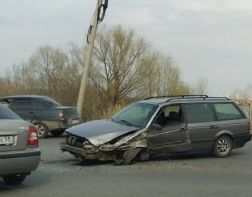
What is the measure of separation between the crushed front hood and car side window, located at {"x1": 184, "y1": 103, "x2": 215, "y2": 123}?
163 centimetres

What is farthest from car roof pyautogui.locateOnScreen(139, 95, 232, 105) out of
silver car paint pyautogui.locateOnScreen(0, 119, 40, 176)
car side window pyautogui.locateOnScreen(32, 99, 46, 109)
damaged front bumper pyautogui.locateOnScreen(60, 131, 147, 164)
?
car side window pyautogui.locateOnScreen(32, 99, 46, 109)

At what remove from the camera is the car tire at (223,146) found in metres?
14.2

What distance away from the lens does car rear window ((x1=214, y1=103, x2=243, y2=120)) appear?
1451cm

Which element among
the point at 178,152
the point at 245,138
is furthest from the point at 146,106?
the point at 245,138

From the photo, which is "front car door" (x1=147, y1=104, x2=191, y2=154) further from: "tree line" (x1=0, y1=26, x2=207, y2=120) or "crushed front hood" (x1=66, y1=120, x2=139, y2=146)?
"tree line" (x1=0, y1=26, x2=207, y2=120)

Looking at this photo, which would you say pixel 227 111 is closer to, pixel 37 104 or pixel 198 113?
pixel 198 113

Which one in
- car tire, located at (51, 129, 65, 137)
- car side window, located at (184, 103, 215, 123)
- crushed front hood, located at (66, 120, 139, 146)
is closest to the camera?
crushed front hood, located at (66, 120, 139, 146)

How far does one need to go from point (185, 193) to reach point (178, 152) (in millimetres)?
4616

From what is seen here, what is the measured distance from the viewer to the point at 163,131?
1329 centimetres

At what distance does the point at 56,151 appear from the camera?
51.3 ft

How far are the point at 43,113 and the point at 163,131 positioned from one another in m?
9.26

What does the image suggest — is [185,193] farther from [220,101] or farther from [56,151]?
[56,151]

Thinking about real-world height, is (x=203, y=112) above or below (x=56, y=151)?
above

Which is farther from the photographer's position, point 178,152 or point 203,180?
point 178,152
